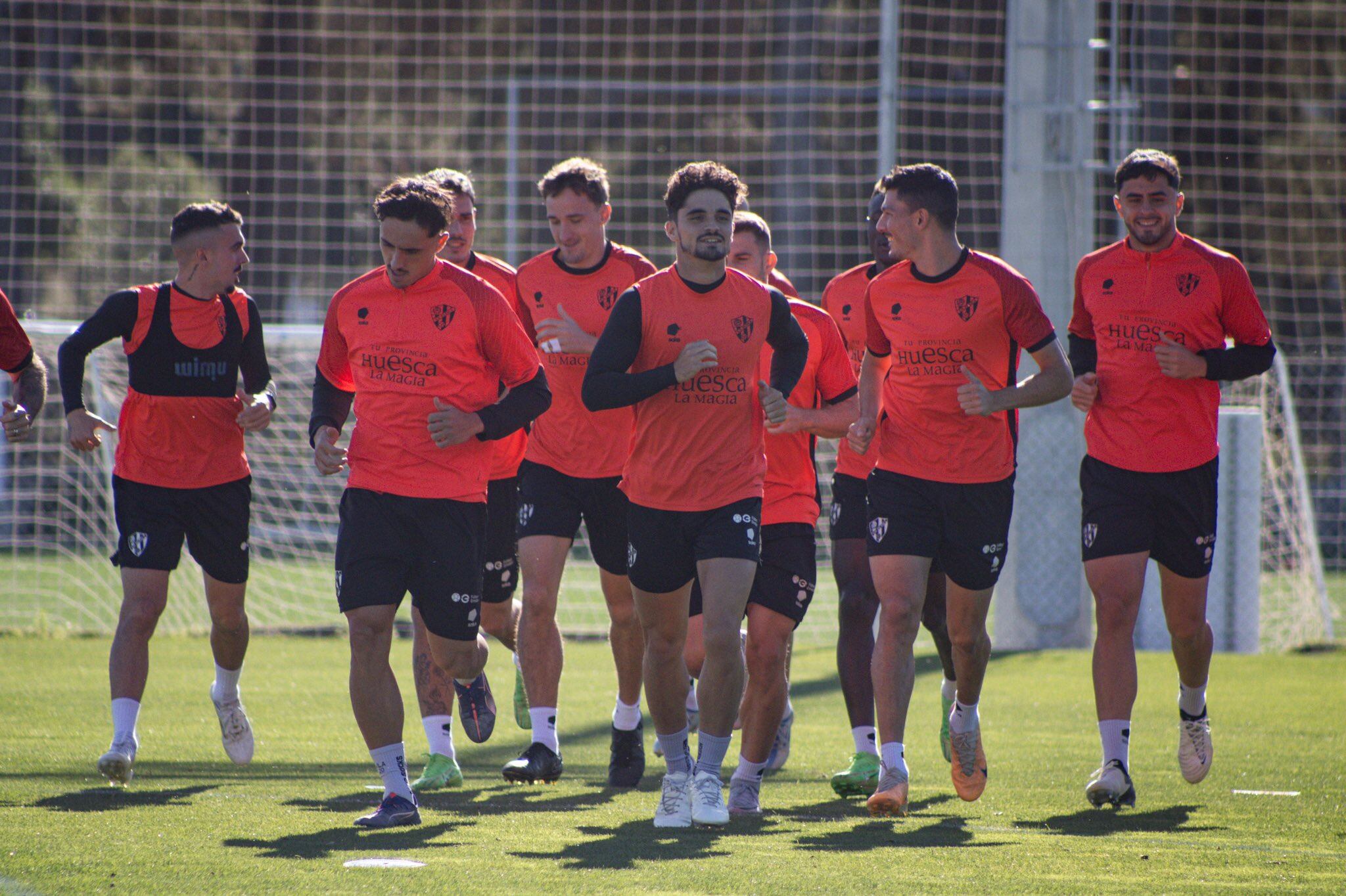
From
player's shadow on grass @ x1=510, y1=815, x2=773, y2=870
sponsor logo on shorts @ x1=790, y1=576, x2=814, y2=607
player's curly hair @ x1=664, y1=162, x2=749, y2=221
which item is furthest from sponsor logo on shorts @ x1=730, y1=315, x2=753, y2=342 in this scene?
player's shadow on grass @ x1=510, y1=815, x2=773, y2=870

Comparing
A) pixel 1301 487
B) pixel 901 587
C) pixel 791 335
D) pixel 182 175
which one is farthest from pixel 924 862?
pixel 182 175

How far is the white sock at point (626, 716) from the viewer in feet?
21.1

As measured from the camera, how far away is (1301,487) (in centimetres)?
1355

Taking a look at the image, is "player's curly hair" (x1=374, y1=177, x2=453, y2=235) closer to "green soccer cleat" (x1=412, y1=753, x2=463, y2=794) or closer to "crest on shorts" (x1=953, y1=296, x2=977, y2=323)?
"crest on shorts" (x1=953, y1=296, x2=977, y2=323)

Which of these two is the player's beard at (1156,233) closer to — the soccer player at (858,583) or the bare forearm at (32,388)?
the soccer player at (858,583)

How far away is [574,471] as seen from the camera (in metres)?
6.53

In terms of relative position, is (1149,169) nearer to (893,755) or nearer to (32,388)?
(893,755)

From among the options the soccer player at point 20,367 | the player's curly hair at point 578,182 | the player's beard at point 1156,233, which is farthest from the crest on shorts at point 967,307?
the soccer player at point 20,367

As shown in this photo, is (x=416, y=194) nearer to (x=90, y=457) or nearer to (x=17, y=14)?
(x=90, y=457)

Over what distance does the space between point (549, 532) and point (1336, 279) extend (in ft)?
76.9

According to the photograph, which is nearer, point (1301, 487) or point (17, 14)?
point (1301, 487)

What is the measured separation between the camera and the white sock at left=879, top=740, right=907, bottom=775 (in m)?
5.45

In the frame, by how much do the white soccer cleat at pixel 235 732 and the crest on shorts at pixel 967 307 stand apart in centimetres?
334

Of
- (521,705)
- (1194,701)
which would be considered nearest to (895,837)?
(1194,701)
